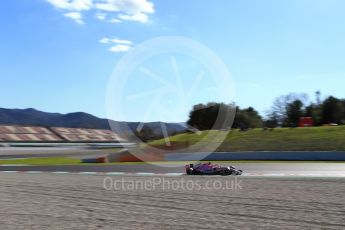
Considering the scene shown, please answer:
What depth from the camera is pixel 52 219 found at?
9.55 m

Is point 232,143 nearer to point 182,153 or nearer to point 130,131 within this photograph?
point 182,153

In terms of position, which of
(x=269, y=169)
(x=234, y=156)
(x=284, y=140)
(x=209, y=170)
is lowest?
(x=269, y=169)

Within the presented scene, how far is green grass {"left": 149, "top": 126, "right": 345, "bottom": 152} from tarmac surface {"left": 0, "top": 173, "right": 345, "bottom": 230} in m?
28.1

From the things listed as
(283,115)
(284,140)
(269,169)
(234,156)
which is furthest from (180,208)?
(283,115)

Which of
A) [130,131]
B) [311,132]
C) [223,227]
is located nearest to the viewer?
[223,227]

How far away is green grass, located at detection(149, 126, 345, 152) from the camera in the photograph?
4259 cm

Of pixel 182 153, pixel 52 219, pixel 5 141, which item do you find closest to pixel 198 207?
pixel 52 219

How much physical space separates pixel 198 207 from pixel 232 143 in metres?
40.5

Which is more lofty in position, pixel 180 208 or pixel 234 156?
pixel 234 156

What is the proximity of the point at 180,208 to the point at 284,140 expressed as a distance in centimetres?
3849

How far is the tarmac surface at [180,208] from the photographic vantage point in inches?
342

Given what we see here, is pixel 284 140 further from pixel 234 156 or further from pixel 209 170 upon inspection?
pixel 209 170

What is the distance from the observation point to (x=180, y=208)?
35.8ft

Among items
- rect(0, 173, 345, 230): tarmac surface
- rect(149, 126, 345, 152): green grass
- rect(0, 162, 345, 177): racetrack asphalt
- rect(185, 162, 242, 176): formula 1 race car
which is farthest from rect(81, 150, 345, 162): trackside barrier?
rect(0, 173, 345, 230): tarmac surface
